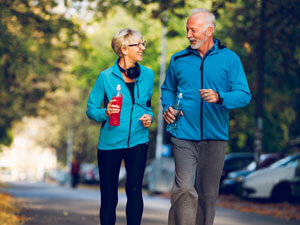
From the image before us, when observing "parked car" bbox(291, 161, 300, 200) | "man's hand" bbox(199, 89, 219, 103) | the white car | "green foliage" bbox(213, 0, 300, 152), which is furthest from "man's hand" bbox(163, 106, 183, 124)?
the white car

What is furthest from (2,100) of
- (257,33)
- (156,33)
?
(156,33)

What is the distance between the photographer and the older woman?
19.2 feet

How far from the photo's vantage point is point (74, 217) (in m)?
11.0

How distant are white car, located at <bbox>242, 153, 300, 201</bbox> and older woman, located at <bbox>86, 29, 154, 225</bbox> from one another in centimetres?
1310

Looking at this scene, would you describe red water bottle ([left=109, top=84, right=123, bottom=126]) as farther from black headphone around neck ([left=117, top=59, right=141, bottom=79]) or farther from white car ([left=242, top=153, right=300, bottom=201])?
white car ([left=242, top=153, right=300, bottom=201])

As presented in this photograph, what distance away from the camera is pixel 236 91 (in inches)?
224

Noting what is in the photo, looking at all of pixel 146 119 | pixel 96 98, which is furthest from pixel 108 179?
pixel 96 98

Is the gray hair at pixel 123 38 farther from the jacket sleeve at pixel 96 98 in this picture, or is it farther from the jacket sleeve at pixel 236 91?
the jacket sleeve at pixel 236 91

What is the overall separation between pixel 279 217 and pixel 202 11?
906 cm

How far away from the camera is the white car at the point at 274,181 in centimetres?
1875

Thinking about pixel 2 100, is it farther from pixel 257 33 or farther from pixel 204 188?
pixel 204 188

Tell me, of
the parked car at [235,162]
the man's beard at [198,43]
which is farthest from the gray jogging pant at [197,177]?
the parked car at [235,162]

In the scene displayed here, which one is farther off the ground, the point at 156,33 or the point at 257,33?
the point at 156,33

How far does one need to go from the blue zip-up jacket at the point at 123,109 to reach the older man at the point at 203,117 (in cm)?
25
